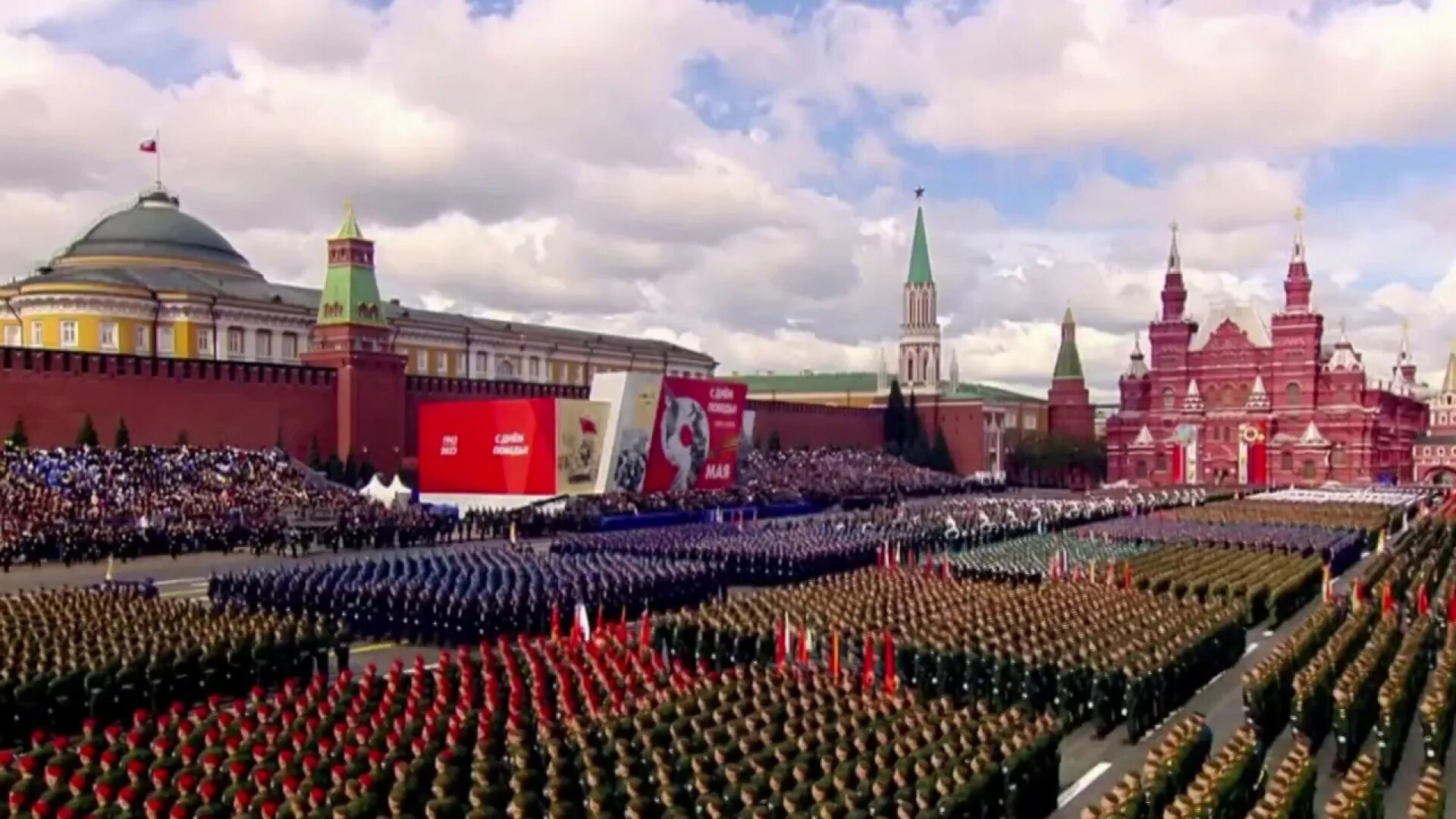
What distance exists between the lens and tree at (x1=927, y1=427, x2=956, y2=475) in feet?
205

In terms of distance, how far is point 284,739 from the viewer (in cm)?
762

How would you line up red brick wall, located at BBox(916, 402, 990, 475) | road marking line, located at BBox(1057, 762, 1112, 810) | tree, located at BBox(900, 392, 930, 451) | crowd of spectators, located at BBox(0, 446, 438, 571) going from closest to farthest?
road marking line, located at BBox(1057, 762, 1112, 810) → crowd of spectators, located at BBox(0, 446, 438, 571) → tree, located at BBox(900, 392, 930, 451) → red brick wall, located at BBox(916, 402, 990, 475)

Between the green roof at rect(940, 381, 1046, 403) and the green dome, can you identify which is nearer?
the green dome

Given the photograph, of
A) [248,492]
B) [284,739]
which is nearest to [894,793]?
[284,739]

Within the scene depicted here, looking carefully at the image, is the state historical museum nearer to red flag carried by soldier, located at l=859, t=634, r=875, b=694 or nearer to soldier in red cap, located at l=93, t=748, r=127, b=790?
red flag carried by soldier, located at l=859, t=634, r=875, b=694

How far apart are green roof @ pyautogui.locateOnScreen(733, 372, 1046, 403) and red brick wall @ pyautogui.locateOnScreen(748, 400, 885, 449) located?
1132cm

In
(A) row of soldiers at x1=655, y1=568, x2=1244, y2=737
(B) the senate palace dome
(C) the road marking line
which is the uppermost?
(B) the senate palace dome

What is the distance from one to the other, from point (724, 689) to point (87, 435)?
947 inches

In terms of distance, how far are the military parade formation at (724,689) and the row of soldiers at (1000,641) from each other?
1.6 inches

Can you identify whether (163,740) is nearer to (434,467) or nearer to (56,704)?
(56,704)

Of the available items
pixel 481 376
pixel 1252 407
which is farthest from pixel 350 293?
pixel 1252 407

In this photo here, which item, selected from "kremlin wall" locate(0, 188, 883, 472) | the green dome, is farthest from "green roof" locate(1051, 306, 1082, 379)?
the green dome

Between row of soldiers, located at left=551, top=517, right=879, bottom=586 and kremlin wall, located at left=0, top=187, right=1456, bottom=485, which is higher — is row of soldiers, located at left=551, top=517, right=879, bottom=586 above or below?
below

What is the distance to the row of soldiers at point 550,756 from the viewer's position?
649 centimetres
